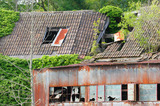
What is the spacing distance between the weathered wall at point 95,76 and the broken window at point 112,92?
0.22 m

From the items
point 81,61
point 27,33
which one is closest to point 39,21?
point 27,33

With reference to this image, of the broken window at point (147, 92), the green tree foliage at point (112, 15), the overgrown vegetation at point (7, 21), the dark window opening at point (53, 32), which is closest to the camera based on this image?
the broken window at point (147, 92)

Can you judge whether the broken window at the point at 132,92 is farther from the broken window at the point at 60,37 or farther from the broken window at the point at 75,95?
the broken window at the point at 60,37

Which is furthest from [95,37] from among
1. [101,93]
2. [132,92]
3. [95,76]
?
[132,92]

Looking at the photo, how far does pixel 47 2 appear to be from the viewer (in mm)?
49625

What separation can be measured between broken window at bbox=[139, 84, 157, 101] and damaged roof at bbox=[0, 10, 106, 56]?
1009 cm

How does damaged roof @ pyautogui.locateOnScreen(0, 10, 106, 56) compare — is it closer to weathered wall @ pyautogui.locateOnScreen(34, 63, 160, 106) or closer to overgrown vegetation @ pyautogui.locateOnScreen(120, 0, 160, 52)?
overgrown vegetation @ pyautogui.locateOnScreen(120, 0, 160, 52)

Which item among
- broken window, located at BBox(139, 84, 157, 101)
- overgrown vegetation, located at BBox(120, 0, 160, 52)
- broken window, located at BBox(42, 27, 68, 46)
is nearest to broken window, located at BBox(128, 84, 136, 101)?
broken window, located at BBox(139, 84, 157, 101)

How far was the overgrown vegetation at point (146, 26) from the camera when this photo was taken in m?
32.6

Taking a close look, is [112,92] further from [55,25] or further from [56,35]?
[55,25]

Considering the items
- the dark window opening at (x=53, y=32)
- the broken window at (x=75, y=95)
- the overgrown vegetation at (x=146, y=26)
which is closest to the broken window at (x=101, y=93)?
the broken window at (x=75, y=95)

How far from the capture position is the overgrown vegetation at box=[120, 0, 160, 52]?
3256 centimetres

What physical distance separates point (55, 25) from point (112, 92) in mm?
12879

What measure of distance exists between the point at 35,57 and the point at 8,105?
4816mm
